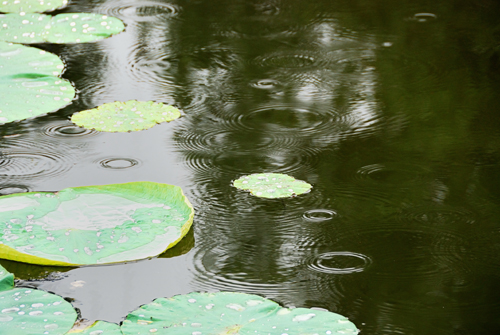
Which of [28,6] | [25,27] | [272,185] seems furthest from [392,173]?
[28,6]

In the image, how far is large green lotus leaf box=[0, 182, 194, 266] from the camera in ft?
5.69

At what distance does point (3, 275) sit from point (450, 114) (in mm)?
1954

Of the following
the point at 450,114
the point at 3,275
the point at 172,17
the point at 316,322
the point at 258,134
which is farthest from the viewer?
the point at 172,17

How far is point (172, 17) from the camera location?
3883 millimetres

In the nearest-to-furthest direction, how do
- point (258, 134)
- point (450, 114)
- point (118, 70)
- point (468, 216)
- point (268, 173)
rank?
1. point (468, 216)
2. point (268, 173)
3. point (258, 134)
4. point (450, 114)
5. point (118, 70)

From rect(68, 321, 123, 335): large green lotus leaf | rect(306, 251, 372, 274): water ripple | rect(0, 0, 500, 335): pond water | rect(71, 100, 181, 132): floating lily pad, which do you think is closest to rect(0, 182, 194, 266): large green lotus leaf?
rect(0, 0, 500, 335): pond water

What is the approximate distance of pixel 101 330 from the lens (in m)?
1.43

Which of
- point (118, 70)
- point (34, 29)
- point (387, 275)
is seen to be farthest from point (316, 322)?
point (34, 29)

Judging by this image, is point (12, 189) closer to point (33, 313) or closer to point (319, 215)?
point (33, 313)

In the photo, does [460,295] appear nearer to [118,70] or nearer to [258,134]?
[258,134]

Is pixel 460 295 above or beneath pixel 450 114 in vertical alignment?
beneath

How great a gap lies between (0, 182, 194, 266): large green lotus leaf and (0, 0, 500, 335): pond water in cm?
5

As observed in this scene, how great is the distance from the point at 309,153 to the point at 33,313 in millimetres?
1256

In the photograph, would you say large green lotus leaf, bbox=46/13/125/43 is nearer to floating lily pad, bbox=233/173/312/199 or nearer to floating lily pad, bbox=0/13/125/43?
floating lily pad, bbox=0/13/125/43
